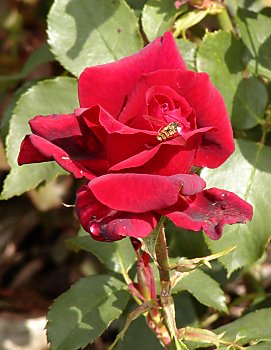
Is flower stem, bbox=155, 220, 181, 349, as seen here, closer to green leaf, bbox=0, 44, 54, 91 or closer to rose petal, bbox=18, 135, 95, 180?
rose petal, bbox=18, 135, 95, 180

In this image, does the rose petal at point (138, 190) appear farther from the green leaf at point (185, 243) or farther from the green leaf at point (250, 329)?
the green leaf at point (185, 243)

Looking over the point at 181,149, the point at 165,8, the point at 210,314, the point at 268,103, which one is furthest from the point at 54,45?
the point at 210,314

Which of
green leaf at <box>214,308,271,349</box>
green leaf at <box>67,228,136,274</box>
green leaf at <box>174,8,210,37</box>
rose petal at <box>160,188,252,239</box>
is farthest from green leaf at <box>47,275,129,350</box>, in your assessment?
green leaf at <box>174,8,210,37</box>

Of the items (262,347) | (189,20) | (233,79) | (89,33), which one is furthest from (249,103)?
(262,347)

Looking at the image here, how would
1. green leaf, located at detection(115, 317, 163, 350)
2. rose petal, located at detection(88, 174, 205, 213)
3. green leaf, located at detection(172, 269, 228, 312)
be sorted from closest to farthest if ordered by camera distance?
rose petal, located at detection(88, 174, 205, 213) < green leaf, located at detection(172, 269, 228, 312) < green leaf, located at detection(115, 317, 163, 350)

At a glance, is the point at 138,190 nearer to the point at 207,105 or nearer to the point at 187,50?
the point at 207,105

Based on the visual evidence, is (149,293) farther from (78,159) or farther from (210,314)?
(210,314)

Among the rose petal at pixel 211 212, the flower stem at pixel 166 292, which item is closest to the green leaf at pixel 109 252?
the flower stem at pixel 166 292
